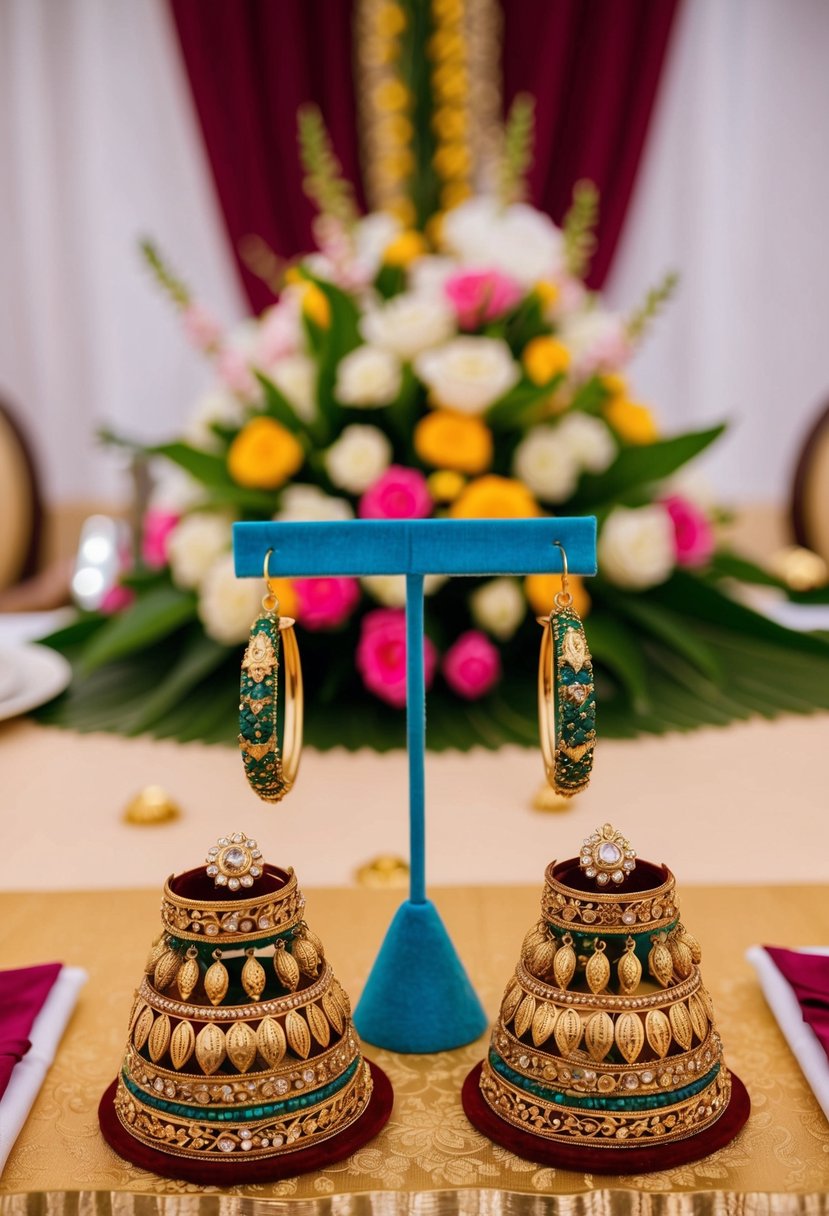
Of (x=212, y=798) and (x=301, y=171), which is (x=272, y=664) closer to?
(x=212, y=798)

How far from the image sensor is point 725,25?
3010 millimetres

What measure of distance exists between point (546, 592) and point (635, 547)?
0.10 meters

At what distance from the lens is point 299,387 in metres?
1.19

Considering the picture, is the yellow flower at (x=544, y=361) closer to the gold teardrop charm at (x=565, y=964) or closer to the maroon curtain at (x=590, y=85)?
the gold teardrop charm at (x=565, y=964)

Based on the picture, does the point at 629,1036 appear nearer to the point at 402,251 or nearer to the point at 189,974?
the point at 189,974

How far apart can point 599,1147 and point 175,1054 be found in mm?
155

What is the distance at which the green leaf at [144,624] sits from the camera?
3.68 ft

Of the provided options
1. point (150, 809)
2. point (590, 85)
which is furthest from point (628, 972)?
point (590, 85)

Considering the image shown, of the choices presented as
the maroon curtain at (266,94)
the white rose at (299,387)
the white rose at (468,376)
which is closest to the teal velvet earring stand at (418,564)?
the white rose at (468,376)

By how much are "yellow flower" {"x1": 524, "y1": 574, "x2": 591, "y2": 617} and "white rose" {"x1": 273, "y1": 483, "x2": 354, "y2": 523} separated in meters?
0.17

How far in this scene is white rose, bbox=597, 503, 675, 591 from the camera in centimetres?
110

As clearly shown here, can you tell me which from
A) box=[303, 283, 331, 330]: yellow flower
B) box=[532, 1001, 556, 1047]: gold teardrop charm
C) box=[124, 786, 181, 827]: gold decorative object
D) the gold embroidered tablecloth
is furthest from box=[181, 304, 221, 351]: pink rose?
box=[532, 1001, 556, 1047]: gold teardrop charm

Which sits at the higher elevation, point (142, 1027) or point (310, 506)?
point (310, 506)

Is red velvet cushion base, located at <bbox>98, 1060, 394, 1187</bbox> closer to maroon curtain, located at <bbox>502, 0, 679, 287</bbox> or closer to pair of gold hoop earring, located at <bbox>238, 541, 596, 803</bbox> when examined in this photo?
pair of gold hoop earring, located at <bbox>238, 541, 596, 803</bbox>
